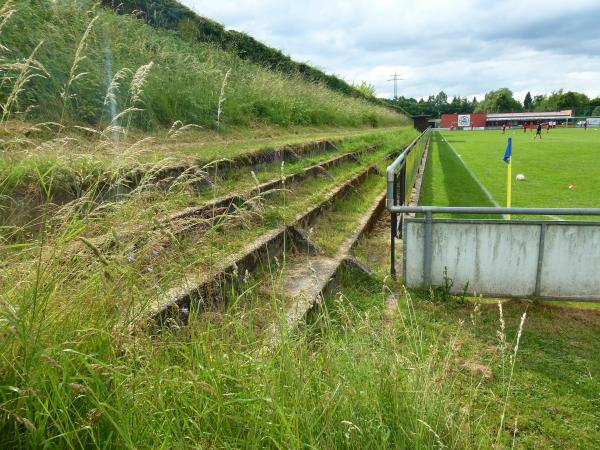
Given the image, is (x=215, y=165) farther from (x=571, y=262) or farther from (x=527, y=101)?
(x=527, y=101)

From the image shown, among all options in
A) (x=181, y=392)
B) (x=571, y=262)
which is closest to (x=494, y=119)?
(x=571, y=262)

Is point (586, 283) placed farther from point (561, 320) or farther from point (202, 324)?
point (202, 324)

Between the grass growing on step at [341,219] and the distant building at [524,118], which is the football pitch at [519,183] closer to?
the grass growing on step at [341,219]

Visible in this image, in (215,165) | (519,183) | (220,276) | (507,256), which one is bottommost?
(519,183)

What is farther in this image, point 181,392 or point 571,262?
point 571,262

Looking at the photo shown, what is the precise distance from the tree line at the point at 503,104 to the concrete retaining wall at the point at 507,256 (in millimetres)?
101421

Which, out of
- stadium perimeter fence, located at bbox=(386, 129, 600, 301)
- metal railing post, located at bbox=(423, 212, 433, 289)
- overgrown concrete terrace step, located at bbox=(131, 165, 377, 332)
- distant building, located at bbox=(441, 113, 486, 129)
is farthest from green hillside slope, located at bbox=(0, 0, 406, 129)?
distant building, located at bbox=(441, 113, 486, 129)

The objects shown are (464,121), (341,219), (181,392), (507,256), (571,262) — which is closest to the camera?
(181,392)

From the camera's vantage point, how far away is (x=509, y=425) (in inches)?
106

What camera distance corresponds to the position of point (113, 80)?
8.62 feet

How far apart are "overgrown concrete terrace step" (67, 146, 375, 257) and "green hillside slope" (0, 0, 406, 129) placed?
0.68 m

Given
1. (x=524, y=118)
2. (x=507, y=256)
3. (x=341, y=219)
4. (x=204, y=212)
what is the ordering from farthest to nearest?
(x=524, y=118)
(x=341, y=219)
(x=507, y=256)
(x=204, y=212)

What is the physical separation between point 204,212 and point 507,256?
3.10m

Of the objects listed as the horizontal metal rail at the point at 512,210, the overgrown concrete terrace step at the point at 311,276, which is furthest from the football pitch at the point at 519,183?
the overgrown concrete terrace step at the point at 311,276
